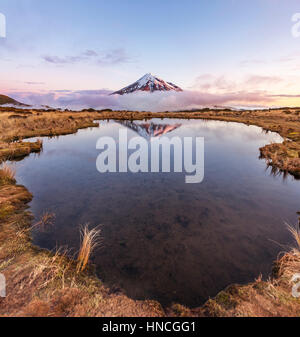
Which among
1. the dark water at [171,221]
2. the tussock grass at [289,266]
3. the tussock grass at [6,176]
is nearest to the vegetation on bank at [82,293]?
the tussock grass at [289,266]

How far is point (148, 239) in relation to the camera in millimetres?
6094

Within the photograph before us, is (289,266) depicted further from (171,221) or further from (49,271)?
(49,271)

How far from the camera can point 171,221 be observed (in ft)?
23.5

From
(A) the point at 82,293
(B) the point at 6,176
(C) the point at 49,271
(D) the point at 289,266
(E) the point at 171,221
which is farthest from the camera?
(B) the point at 6,176

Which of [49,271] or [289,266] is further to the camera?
[289,266]

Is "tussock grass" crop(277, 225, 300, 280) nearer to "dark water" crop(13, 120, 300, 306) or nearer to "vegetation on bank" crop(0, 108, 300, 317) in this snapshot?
"vegetation on bank" crop(0, 108, 300, 317)

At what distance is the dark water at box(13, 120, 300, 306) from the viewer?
4.66 metres

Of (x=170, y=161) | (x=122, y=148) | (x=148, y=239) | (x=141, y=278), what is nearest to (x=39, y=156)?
(x=122, y=148)

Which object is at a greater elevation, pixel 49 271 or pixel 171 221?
pixel 49 271

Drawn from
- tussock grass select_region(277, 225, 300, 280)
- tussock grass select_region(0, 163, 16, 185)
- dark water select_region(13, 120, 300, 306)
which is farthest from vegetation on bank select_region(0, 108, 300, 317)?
tussock grass select_region(0, 163, 16, 185)

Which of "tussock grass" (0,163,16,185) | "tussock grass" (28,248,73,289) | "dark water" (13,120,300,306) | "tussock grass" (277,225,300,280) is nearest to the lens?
"tussock grass" (28,248,73,289)

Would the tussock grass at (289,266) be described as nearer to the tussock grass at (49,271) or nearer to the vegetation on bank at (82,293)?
the vegetation on bank at (82,293)

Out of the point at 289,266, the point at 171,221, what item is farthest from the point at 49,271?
the point at 289,266
